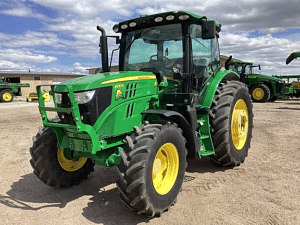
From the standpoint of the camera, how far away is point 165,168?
3.47 m

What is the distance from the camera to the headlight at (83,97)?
3178mm

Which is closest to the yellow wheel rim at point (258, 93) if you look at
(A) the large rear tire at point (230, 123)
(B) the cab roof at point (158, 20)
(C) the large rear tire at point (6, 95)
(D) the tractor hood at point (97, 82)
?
(A) the large rear tire at point (230, 123)

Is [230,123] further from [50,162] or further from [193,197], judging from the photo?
[50,162]

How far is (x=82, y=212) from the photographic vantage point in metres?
3.31

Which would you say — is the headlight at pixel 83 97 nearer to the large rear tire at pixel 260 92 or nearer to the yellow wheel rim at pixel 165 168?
the yellow wheel rim at pixel 165 168

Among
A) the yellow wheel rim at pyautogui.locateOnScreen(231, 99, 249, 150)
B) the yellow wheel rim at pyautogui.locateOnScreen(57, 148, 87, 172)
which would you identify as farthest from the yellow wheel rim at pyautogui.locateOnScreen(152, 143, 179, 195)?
the yellow wheel rim at pyautogui.locateOnScreen(231, 99, 249, 150)

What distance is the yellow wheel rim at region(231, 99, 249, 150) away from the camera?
189 inches

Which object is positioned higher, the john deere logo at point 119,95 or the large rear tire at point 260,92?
the john deere logo at point 119,95

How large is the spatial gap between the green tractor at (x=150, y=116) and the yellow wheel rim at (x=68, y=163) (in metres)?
0.02

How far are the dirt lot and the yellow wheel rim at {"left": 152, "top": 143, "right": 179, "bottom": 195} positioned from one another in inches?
12.0

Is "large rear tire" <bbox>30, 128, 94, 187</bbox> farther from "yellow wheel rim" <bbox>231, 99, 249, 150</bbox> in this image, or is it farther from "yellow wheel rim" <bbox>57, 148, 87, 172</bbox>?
"yellow wheel rim" <bbox>231, 99, 249, 150</bbox>

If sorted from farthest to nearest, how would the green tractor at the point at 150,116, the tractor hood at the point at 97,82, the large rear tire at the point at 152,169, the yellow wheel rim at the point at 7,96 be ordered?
the yellow wheel rim at the point at 7,96 < the tractor hood at the point at 97,82 < the green tractor at the point at 150,116 < the large rear tire at the point at 152,169

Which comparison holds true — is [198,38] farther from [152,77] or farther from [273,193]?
[273,193]

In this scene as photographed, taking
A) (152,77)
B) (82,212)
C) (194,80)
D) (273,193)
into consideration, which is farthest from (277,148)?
(82,212)
